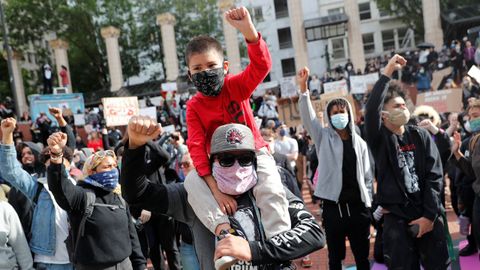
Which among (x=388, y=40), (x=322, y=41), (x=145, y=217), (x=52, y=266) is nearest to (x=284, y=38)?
(x=322, y=41)

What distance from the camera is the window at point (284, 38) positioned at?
4994 centimetres

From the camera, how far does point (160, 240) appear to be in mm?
6328

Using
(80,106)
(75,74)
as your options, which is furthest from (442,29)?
(75,74)

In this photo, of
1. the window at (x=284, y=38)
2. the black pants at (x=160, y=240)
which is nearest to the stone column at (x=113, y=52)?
the window at (x=284, y=38)

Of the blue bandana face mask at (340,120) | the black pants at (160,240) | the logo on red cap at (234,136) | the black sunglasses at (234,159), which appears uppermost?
the logo on red cap at (234,136)

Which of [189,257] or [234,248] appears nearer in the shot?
[234,248]

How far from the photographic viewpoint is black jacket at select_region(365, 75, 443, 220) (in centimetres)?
397

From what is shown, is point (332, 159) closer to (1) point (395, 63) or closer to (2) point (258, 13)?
(1) point (395, 63)

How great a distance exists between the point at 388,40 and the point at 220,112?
1919 inches

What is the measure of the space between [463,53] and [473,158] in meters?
17.4

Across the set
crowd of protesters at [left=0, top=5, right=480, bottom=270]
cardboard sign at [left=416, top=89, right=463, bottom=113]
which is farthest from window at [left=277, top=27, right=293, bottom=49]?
crowd of protesters at [left=0, top=5, right=480, bottom=270]

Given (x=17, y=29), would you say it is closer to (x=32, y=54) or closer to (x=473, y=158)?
(x=32, y=54)

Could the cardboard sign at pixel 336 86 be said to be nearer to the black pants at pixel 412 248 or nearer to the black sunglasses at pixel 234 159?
the black pants at pixel 412 248

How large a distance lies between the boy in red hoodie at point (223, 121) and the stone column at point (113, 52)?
2897 centimetres
